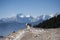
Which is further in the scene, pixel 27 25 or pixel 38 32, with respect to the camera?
pixel 27 25

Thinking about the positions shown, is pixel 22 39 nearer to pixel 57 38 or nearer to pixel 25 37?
pixel 25 37

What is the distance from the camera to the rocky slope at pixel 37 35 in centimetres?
4175

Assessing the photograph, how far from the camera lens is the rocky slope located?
137ft

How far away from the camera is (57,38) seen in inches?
1577

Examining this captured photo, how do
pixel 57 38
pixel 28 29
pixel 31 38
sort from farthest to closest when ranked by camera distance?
pixel 28 29 → pixel 31 38 → pixel 57 38

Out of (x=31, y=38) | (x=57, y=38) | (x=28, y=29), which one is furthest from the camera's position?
(x=28, y=29)

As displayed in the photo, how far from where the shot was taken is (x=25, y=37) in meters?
45.0

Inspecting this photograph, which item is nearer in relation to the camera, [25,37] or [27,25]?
[25,37]

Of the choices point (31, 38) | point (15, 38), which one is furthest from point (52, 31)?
point (15, 38)

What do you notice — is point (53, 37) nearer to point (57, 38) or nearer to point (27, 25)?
point (57, 38)

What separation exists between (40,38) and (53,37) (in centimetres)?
234

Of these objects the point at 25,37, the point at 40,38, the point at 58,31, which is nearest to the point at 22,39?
the point at 25,37

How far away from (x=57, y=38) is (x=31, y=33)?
25.1 ft

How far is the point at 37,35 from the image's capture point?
144 ft
